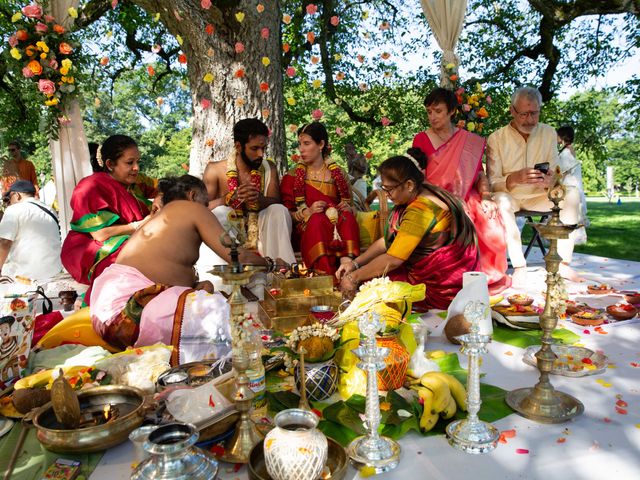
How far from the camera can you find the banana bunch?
2.00 metres

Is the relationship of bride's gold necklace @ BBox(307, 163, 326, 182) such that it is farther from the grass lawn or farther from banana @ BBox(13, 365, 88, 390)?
the grass lawn

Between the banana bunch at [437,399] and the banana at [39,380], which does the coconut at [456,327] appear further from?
the banana at [39,380]

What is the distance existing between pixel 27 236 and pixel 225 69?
9.22 ft

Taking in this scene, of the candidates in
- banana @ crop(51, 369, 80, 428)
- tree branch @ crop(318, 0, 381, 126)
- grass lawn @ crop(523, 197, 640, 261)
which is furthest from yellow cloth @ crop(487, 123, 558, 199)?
tree branch @ crop(318, 0, 381, 126)

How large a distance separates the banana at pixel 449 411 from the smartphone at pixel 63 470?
55.9 inches

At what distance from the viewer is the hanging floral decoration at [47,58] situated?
523 cm

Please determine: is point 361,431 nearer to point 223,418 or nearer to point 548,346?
point 223,418

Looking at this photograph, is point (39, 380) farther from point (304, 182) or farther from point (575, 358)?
point (304, 182)

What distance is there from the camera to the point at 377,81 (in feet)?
→ 37.7

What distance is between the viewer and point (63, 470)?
181cm

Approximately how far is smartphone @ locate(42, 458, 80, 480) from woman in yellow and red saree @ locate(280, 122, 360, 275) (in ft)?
8.87

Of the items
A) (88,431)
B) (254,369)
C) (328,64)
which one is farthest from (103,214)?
(328,64)

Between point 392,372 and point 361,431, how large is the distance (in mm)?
366

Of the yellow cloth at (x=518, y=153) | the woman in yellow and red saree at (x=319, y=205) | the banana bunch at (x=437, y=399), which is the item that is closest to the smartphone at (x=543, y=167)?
the yellow cloth at (x=518, y=153)
